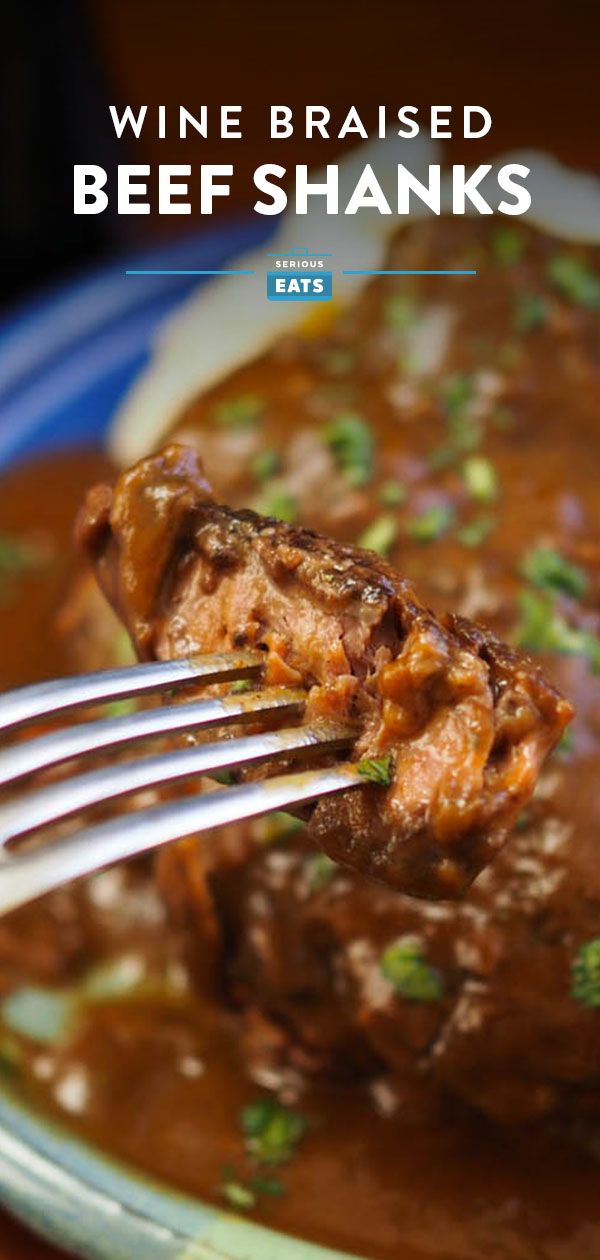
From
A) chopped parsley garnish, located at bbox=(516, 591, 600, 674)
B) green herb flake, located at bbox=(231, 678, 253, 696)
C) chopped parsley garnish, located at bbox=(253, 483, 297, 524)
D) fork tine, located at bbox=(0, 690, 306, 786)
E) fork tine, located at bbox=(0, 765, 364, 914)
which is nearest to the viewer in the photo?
fork tine, located at bbox=(0, 765, 364, 914)

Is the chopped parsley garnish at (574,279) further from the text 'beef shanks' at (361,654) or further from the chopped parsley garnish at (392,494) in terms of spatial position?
the text 'beef shanks' at (361,654)

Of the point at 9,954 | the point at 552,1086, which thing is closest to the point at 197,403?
the point at 9,954

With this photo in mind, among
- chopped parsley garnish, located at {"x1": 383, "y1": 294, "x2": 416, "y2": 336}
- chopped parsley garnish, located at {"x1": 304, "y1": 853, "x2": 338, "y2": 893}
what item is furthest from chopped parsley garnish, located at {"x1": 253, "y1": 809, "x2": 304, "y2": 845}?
chopped parsley garnish, located at {"x1": 383, "y1": 294, "x2": 416, "y2": 336}

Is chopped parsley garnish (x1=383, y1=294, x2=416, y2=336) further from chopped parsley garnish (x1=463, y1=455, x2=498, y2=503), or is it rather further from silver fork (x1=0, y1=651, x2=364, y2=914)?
silver fork (x1=0, y1=651, x2=364, y2=914)

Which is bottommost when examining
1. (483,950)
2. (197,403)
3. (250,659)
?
(483,950)

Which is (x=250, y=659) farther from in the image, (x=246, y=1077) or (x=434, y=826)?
(x=246, y=1077)

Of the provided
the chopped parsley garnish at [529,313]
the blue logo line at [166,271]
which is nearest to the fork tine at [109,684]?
the chopped parsley garnish at [529,313]

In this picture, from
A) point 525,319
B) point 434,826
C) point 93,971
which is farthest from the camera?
point 525,319
